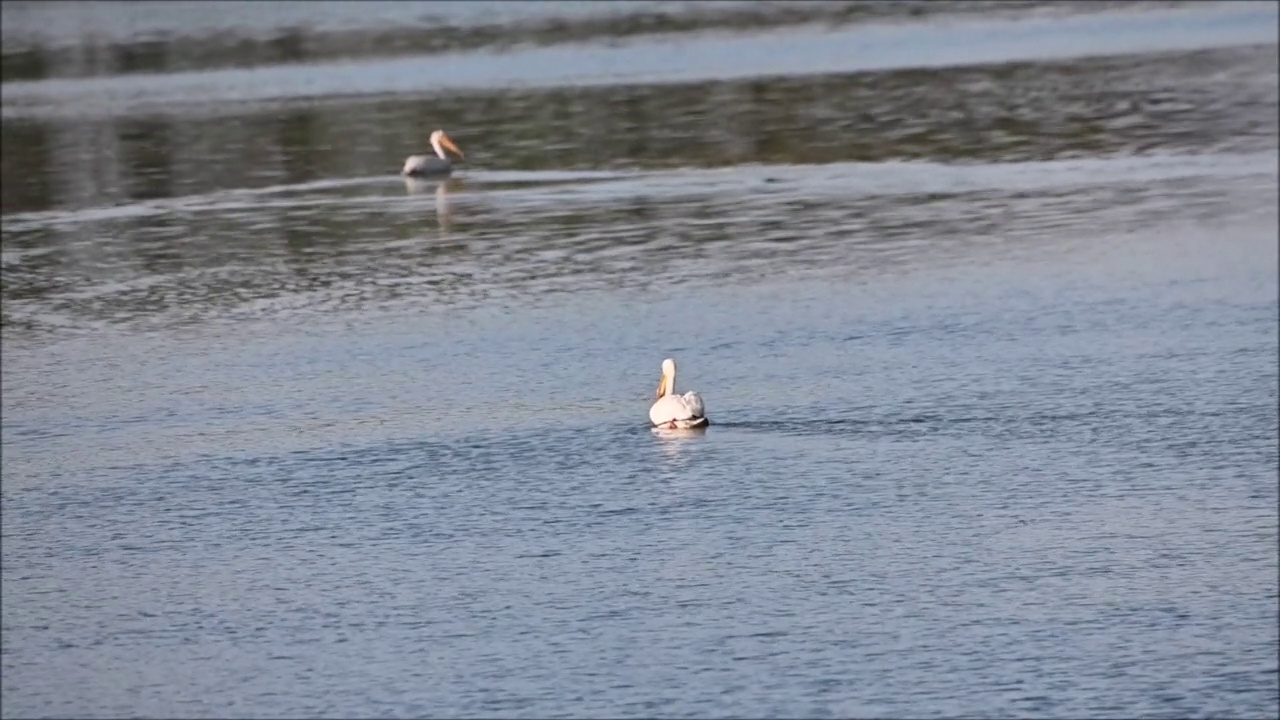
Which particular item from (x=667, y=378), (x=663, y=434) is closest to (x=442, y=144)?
(x=667, y=378)

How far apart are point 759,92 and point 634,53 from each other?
27.1ft

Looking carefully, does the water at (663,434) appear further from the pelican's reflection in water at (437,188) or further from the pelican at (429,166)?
the pelican at (429,166)

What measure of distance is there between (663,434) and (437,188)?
43.3 ft

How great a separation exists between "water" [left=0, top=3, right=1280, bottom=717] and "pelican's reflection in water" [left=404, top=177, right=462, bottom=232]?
0.13 metres

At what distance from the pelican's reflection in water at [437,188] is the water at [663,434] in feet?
0.44

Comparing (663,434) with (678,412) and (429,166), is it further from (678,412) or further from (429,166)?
(429,166)

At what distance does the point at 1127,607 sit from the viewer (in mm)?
12656

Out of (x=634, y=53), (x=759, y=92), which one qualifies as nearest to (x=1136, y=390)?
(x=759, y=92)

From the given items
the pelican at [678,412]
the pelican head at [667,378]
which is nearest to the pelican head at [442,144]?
the pelican head at [667,378]

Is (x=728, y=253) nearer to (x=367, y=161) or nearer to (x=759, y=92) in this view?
(x=367, y=161)

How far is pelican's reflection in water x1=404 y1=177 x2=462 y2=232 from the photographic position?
91.1 feet

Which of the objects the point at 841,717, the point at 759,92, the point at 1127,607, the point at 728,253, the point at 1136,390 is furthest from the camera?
the point at 759,92

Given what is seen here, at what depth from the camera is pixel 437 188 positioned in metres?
29.1

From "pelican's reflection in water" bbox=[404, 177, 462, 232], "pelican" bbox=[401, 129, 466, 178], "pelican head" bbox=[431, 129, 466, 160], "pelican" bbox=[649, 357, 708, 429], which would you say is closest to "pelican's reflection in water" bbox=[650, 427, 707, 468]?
"pelican" bbox=[649, 357, 708, 429]
